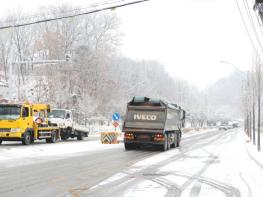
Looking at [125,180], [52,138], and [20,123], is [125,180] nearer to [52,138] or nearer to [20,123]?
[20,123]

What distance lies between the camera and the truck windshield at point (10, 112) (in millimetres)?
28837

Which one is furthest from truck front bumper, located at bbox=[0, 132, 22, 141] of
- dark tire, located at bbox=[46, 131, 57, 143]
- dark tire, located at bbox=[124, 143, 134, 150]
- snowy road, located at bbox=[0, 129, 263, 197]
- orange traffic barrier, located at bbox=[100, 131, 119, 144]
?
snowy road, located at bbox=[0, 129, 263, 197]

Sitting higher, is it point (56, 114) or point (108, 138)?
point (56, 114)

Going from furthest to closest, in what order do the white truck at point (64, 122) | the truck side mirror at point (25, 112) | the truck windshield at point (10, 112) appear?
1. the white truck at point (64, 122)
2. the truck side mirror at point (25, 112)
3. the truck windshield at point (10, 112)

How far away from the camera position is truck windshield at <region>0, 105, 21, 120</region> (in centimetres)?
2884

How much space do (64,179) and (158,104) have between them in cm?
1526

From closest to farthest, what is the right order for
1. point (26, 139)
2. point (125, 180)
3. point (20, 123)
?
point (125, 180) < point (20, 123) < point (26, 139)

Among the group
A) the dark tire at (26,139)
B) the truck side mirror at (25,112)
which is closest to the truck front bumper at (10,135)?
the dark tire at (26,139)

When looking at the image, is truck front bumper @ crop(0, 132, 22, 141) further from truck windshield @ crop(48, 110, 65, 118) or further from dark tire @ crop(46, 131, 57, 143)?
truck windshield @ crop(48, 110, 65, 118)

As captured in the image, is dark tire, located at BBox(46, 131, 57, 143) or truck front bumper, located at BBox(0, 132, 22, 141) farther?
dark tire, located at BBox(46, 131, 57, 143)

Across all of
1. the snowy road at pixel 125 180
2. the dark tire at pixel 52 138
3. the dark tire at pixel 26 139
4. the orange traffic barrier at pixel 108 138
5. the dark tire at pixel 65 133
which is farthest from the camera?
the dark tire at pixel 65 133

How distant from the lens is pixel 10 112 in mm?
28969

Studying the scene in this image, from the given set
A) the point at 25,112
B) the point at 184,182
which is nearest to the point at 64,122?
the point at 25,112

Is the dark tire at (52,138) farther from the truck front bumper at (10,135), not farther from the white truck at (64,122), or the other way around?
the truck front bumper at (10,135)
